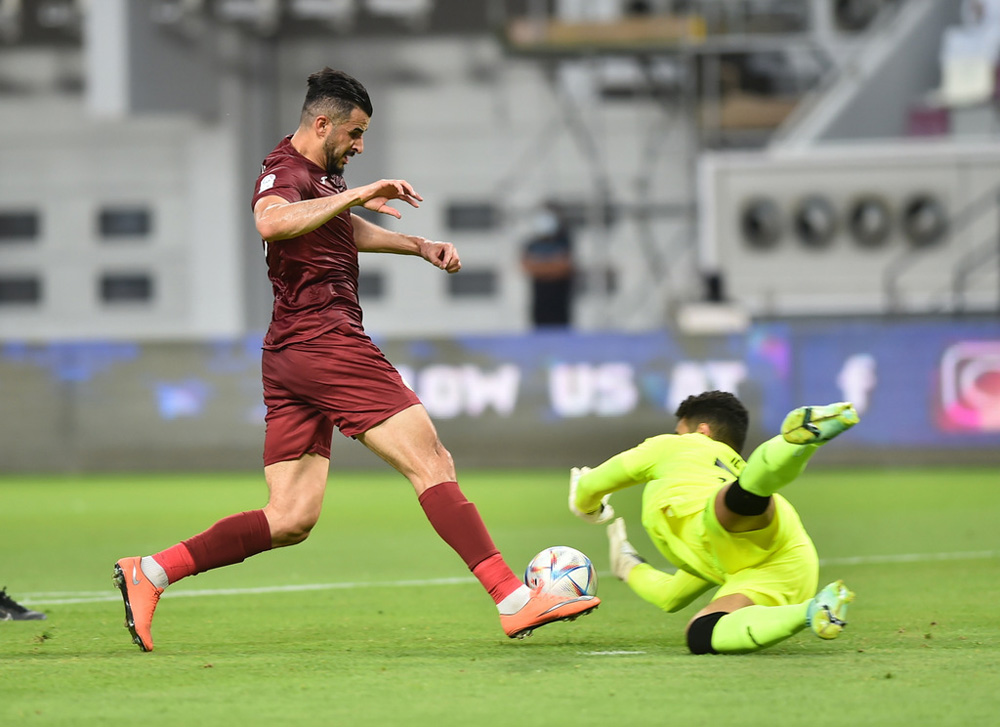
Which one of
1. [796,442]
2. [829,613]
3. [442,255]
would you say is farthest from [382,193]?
[829,613]

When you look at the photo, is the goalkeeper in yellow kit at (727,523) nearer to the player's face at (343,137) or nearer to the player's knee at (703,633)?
the player's knee at (703,633)

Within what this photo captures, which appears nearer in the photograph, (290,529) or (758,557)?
(758,557)

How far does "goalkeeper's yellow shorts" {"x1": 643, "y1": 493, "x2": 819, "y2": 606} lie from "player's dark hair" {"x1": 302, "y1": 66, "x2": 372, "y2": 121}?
79.3 inches

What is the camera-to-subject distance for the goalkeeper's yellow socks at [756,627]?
5234 millimetres

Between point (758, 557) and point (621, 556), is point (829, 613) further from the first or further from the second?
point (621, 556)

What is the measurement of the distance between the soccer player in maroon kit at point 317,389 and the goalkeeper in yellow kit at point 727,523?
0.64m

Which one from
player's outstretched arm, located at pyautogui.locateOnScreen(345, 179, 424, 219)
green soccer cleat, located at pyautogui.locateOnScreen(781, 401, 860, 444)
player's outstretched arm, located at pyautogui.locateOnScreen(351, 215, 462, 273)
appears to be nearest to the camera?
green soccer cleat, located at pyautogui.locateOnScreen(781, 401, 860, 444)

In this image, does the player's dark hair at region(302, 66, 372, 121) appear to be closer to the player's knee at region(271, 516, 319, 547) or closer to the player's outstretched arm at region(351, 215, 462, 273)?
the player's outstretched arm at region(351, 215, 462, 273)

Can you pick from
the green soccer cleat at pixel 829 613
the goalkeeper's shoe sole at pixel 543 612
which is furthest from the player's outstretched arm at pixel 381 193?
the green soccer cleat at pixel 829 613

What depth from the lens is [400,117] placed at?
1227 inches

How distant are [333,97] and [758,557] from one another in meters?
2.37

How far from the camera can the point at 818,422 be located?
16.5ft

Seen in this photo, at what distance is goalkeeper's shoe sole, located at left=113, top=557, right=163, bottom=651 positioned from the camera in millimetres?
5887

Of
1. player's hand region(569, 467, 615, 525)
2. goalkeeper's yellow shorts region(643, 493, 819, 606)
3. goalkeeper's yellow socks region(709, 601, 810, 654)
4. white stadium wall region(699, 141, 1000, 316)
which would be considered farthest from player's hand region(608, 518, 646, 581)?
white stadium wall region(699, 141, 1000, 316)
